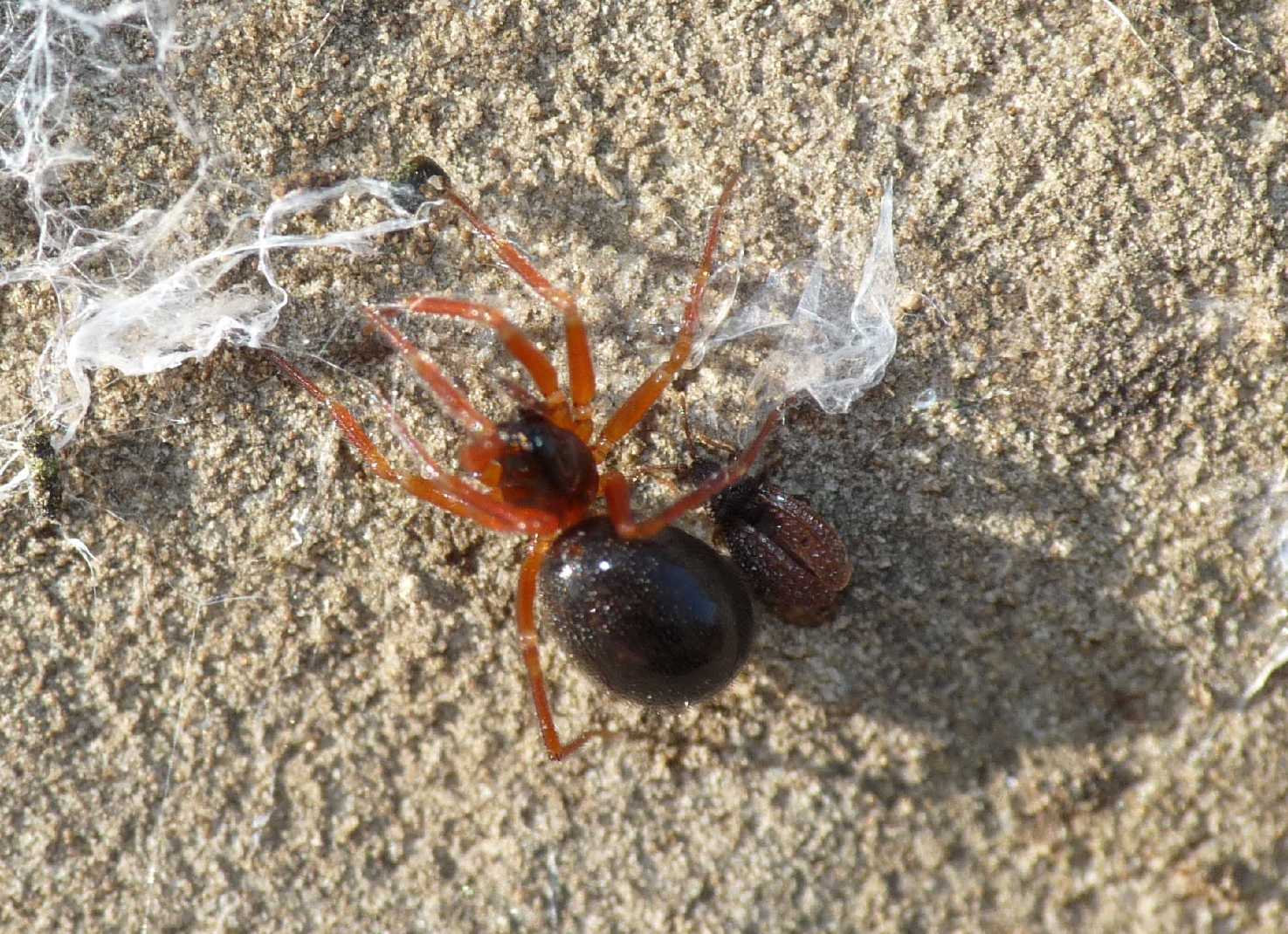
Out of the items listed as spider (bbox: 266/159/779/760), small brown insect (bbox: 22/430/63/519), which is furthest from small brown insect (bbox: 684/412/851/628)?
small brown insect (bbox: 22/430/63/519)

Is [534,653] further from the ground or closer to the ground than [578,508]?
closer to the ground

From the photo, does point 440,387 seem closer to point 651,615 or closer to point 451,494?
point 451,494

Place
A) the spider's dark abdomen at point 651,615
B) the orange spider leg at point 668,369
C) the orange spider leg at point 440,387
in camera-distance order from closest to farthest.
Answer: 1. the spider's dark abdomen at point 651,615
2. the orange spider leg at point 440,387
3. the orange spider leg at point 668,369

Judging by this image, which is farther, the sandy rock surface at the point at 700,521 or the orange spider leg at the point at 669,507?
the sandy rock surface at the point at 700,521

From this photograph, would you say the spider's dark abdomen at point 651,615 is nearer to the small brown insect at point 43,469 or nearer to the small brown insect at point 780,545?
the small brown insect at point 780,545

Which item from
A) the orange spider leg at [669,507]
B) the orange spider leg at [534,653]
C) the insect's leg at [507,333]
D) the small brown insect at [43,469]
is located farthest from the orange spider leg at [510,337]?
the small brown insect at [43,469]

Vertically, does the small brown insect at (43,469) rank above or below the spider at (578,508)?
below

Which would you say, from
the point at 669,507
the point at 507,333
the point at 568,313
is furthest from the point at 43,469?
the point at 669,507

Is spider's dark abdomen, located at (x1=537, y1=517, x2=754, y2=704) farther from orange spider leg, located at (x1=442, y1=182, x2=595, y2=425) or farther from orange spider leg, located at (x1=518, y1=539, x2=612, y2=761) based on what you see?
orange spider leg, located at (x1=442, y1=182, x2=595, y2=425)
